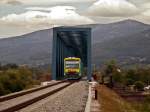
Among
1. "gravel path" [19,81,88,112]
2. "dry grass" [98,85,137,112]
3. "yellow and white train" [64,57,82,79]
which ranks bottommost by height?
"dry grass" [98,85,137,112]

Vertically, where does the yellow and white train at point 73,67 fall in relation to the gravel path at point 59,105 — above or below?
above

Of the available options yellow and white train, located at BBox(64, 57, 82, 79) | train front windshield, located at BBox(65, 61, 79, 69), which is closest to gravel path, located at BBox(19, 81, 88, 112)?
train front windshield, located at BBox(65, 61, 79, 69)

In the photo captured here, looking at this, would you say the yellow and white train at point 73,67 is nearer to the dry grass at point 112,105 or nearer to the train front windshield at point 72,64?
the train front windshield at point 72,64

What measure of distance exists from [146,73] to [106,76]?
22.1 metres

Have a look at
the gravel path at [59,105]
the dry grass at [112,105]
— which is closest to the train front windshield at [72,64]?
the dry grass at [112,105]

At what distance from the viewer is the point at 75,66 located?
226 feet

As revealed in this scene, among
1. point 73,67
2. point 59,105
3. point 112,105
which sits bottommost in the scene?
point 112,105

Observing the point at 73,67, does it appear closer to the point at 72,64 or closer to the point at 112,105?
the point at 72,64

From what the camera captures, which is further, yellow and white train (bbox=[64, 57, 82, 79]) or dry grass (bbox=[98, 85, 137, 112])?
yellow and white train (bbox=[64, 57, 82, 79])

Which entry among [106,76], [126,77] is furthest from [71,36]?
[126,77]

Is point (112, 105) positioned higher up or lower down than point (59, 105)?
lower down

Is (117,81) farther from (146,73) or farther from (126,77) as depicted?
(146,73)

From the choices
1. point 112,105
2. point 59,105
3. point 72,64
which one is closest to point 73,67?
point 72,64

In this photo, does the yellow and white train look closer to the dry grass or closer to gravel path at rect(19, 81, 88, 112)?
the dry grass
